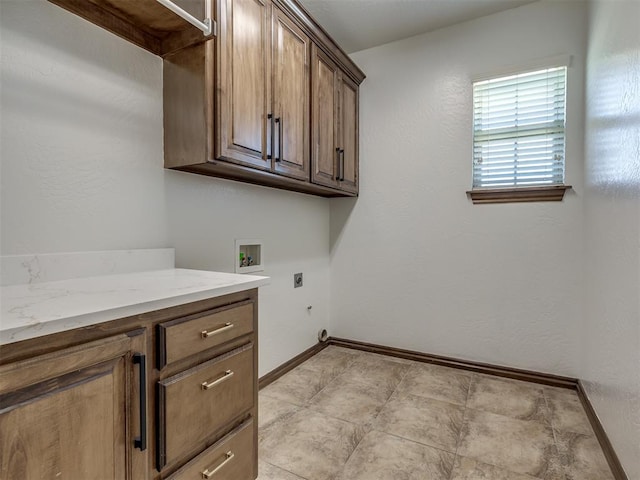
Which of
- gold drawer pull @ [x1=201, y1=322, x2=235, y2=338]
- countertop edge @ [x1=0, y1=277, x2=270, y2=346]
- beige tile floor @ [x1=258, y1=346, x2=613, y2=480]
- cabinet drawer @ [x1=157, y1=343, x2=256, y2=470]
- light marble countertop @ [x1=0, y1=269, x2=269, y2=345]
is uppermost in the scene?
light marble countertop @ [x1=0, y1=269, x2=269, y2=345]

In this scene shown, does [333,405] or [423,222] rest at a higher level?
[423,222]

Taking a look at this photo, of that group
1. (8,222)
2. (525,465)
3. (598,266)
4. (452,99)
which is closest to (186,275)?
(8,222)

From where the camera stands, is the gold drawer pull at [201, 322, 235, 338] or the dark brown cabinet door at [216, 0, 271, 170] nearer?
the gold drawer pull at [201, 322, 235, 338]

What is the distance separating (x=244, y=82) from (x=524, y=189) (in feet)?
6.36

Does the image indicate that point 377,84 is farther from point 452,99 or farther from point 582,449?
point 582,449

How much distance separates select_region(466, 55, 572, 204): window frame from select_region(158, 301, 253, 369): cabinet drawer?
1.95 m

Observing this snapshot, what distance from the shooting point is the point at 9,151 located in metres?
1.05

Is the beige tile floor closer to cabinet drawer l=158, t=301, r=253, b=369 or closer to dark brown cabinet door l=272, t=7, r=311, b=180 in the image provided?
cabinet drawer l=158, t=301, r=253, b=369

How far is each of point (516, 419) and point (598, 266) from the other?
0.94 meters

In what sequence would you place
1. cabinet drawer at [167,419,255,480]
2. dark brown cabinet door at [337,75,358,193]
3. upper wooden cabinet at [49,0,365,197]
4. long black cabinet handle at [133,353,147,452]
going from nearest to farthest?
long black cabinet handle at [133,353,147,452]
cabinet drawer at [167,419,255,480]
upper wooden cabinet at [49,0,365,197]
dark brown cabinet door at [337,75,358,193]

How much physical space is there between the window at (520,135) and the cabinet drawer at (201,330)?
199 cm

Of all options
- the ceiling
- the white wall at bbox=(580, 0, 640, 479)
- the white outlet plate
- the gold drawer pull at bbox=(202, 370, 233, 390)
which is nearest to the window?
the white wall at bbox=(580, 0, 640, 479)

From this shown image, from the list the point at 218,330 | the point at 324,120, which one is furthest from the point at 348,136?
the point at 218,330

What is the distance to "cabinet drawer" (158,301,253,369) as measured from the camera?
0.89 metres
